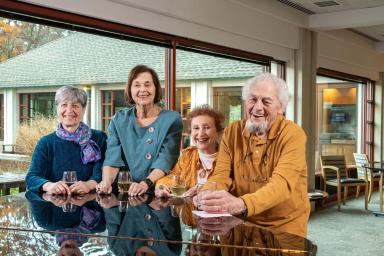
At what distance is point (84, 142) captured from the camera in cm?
304

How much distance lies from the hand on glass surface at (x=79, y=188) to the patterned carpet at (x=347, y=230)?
3.47 metres

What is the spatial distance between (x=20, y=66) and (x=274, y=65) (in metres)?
4.54

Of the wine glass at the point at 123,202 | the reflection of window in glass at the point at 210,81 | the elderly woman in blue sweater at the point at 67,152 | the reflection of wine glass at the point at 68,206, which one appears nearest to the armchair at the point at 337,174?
the reflection of window in glass at the point at 210,81

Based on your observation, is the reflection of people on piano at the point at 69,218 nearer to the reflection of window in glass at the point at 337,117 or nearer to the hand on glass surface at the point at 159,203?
the hand on glass surface at the point at 159,203

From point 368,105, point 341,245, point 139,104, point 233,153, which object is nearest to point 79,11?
point 139,104

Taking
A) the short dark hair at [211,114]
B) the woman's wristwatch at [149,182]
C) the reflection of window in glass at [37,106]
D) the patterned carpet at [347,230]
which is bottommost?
the patterned carpet at [347,230]

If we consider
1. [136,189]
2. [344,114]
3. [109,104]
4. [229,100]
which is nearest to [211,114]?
[136,189]

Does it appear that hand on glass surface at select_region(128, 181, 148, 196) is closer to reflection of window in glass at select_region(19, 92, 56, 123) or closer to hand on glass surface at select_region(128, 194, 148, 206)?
hand on glass surface at select_region(128, 194, 148, 206)

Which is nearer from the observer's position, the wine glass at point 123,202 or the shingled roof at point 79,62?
the wine glass at point 123,202

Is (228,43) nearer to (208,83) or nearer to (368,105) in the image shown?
(208,83)

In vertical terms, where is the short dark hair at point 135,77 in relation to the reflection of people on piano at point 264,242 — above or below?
above

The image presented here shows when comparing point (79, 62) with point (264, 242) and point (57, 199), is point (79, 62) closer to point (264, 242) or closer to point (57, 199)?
point (57, 199)

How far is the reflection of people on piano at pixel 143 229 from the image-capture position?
5.61 feet

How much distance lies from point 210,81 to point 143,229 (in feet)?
14.7
